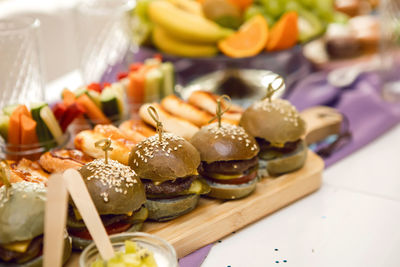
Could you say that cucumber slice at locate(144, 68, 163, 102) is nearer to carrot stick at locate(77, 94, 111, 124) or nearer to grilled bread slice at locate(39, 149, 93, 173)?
carrot stick at locate(77, 94, 111, 124)

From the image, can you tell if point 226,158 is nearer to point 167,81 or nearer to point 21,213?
point 21,213

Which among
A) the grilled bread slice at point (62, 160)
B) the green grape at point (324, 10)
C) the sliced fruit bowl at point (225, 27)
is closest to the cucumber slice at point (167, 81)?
the sliced fruit bowl at point (225, 27)

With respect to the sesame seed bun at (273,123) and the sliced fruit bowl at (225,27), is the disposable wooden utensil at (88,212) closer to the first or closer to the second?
the sesame seed bun at (273,123)

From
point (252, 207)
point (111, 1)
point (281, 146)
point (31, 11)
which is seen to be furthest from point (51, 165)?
point (31, 11)

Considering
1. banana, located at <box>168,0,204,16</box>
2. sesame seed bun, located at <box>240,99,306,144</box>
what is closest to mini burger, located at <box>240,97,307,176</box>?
sesame seed bun, located at <box>240,99,306,144</box>

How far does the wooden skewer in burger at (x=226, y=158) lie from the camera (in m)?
1.52

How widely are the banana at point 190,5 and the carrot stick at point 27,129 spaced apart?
1.23 metres

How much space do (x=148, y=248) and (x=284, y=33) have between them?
1.44 metres

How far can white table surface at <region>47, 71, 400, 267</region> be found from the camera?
1.40 meters

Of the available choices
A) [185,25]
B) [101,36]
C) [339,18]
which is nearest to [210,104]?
[185,25]

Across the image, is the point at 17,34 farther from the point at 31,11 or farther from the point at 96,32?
the point at 31,11

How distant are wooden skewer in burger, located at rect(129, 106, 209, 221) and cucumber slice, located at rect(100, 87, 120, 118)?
48 centimetres

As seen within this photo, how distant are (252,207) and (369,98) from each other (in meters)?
1.08

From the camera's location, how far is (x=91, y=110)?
6.05ft
